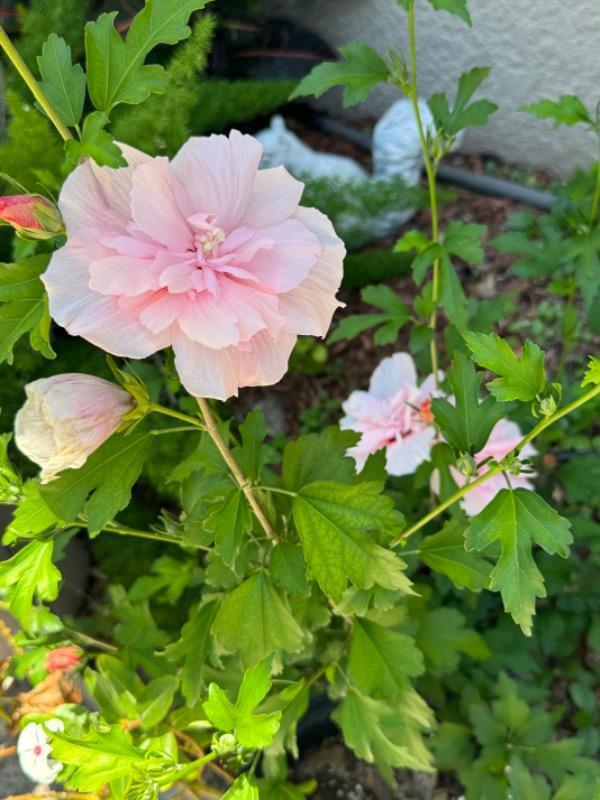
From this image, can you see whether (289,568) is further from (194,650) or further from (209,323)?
(209,323)

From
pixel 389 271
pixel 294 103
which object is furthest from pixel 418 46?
pixel 389 271

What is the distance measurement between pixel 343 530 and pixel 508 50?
2167 mm

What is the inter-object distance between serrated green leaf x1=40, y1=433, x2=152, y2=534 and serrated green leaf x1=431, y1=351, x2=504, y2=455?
1.24ft

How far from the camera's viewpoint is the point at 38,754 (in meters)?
1.05

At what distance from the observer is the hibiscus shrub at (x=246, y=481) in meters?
0.59

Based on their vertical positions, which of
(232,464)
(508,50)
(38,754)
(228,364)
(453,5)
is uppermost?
(453,5)

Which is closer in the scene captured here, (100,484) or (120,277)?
(120,277)

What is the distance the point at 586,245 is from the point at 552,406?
0.67 m

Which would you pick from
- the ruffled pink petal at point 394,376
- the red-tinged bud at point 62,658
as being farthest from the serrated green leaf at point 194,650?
the ruffled pink petal at point 394,376

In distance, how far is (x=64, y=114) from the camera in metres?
0.68

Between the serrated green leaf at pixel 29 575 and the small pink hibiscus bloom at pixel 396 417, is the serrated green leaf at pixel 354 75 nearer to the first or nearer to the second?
the small pink hibiscus bloom at pixel 396 417

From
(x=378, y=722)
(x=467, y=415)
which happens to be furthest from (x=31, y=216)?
(x=378, y=722)

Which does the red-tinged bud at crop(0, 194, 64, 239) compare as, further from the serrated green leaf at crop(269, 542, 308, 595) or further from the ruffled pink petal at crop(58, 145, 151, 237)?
the serrated green leaf at crop(269, 542, 308, 595)

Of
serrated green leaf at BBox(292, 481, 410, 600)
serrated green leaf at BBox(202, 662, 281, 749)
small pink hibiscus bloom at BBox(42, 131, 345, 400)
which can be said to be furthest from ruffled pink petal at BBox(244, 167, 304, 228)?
serrated green leaf at BBox(202, 662, 281, 749)
